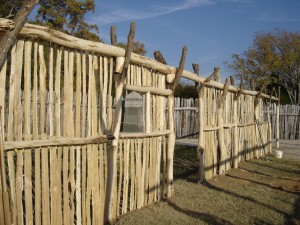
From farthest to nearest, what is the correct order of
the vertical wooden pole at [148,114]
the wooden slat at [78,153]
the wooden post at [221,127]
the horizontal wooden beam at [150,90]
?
the wooden post at [221,127]
the vertical wooden pole at [148,114]
the horizontal wooden beam at [150,90]
the wooden slat at [78,153]

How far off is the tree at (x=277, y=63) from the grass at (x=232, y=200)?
2010 centimetres

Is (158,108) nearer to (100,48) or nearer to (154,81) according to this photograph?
(154,81)

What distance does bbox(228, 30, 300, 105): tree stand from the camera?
27.8m

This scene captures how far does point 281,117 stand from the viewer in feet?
59.3

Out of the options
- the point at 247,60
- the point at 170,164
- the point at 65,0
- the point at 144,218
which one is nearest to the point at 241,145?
the point at 170,164

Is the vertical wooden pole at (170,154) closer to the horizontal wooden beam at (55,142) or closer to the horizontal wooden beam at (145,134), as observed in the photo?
the horizontal wooden beam at (145,134)

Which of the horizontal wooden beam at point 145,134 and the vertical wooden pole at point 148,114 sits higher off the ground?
the vertical wooden pole at point 148,114

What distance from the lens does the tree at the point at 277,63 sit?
27797mm

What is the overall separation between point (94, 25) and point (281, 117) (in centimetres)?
1345

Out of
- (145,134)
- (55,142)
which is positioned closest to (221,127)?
(145,134)

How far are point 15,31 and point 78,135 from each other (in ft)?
4.81

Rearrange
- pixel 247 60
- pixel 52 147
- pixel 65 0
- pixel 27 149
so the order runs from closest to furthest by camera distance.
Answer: pixel 27 149 < pixel 52 147 < pixel 65 0 < pixel 247 60

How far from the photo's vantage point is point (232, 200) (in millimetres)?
6277

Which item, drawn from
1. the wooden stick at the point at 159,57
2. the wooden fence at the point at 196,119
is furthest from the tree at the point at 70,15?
the wooden stick at the point at 159,57
